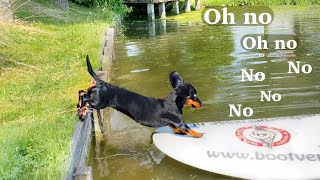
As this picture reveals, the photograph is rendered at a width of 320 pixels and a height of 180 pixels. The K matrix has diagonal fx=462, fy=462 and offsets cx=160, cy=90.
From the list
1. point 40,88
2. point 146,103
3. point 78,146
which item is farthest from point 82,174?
point 40,88

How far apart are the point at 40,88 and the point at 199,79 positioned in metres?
3.77

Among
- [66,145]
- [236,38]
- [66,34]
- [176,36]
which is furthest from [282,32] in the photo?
[66,145]

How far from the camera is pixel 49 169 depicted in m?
4.92

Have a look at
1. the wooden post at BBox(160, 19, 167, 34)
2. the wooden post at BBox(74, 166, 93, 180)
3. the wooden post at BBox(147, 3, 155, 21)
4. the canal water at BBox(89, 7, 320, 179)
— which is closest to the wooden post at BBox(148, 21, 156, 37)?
the canal water at BBox(89, 7, 320, 179)

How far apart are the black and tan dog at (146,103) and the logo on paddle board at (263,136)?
1.97ft

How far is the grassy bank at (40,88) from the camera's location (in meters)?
5.14

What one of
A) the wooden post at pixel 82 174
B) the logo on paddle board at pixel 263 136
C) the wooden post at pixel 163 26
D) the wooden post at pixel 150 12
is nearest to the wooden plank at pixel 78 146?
the wooden post at pixel 82 174

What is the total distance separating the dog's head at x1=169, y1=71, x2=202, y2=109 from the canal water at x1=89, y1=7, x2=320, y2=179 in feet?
2.71

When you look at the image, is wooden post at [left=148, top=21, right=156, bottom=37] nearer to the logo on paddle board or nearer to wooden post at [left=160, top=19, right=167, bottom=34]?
wooden post at [left=160, top=19, right=167, bottom=34]

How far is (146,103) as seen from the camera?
6.04m

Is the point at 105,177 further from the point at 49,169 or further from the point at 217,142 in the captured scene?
the point at 217,142

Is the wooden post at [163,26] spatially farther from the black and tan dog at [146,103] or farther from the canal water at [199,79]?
the black and tan dog at [146,103]

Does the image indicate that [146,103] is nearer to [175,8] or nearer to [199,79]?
[199,79]

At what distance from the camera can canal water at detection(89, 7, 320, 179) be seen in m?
6.25
